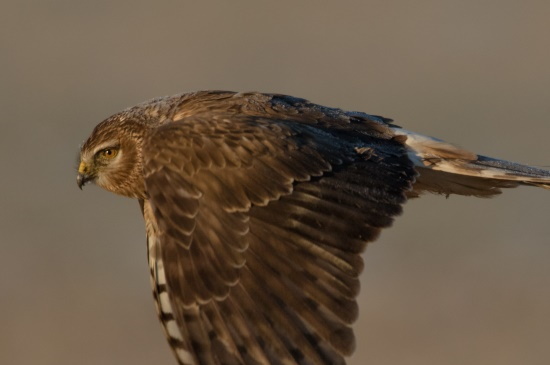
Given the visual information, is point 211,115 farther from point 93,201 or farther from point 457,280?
point 93,201

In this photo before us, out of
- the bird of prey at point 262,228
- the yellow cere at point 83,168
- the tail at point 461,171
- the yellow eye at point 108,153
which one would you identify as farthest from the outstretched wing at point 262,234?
the yellow cere at point 83,168

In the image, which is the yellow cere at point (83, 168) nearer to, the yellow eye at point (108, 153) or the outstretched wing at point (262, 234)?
the yellow eye at point (108, 153)

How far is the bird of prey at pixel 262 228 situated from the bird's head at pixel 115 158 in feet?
1.49

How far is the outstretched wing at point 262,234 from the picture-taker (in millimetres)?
Result: 8055

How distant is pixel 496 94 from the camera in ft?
70.5

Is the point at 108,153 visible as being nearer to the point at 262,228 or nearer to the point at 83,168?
the point at 83,168

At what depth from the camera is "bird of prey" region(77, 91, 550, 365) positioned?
8062 millimetres

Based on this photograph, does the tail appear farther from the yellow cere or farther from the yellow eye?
the yellow cere

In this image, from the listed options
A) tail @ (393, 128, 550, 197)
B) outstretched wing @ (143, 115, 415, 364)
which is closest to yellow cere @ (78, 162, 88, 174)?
outstretched wing @ (143, 115, 415, 364)

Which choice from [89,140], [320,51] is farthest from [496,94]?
[89,140]

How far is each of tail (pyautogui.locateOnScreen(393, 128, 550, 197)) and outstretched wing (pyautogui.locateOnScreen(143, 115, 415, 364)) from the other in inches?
23.5

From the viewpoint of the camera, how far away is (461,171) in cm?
923

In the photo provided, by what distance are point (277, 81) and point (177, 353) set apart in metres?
14.4

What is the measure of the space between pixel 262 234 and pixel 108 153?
1.72 metres
